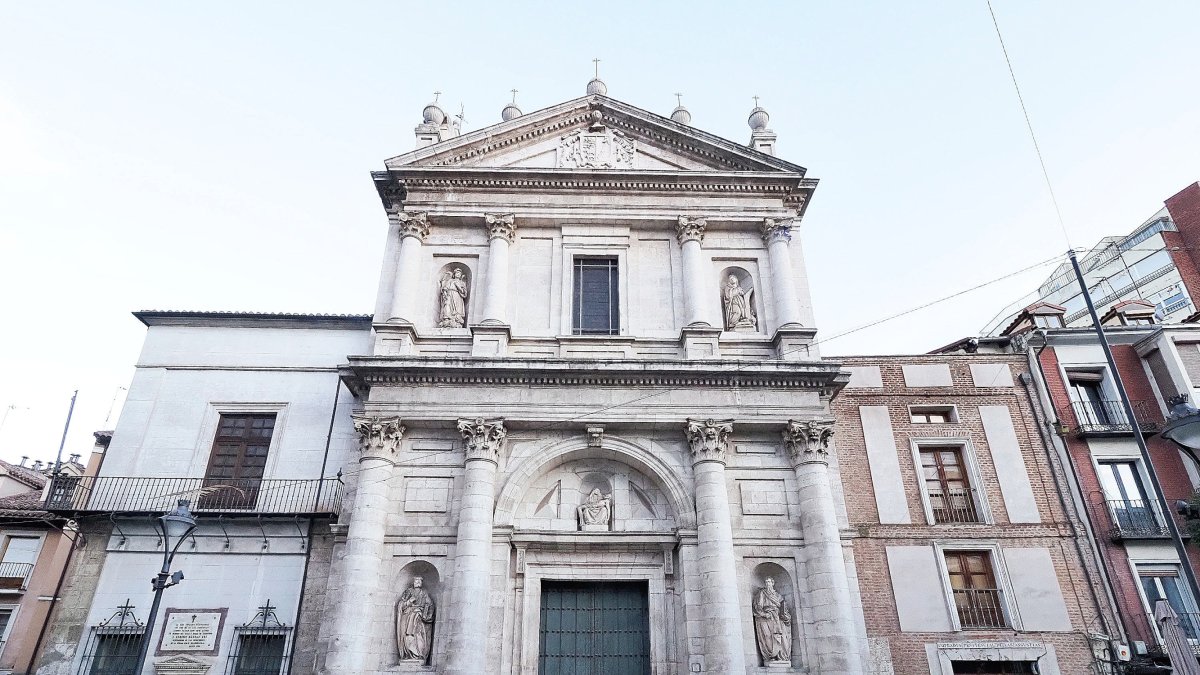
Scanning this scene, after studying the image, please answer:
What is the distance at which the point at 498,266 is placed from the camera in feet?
63.0

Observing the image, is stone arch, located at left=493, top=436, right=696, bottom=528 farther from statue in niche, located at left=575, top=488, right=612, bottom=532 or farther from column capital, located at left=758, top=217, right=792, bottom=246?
column capital, located at left=758, top=217, right=792, bottom=246

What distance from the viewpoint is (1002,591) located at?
1658cm

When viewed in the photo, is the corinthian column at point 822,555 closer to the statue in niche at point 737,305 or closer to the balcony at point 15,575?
the statue in niche at point 737,305

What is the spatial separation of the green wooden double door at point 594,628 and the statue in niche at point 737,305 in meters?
6.73

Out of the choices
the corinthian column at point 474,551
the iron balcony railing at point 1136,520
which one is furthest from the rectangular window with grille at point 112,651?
the iron balcony railing at point 1136,520

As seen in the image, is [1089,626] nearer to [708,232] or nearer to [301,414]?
[708,232]

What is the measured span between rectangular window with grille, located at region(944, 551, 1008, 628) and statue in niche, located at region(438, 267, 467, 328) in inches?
493

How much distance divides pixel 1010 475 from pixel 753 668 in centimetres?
793

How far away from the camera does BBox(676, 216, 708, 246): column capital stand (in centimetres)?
Answer: 1980

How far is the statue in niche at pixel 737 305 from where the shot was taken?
19.1 metres

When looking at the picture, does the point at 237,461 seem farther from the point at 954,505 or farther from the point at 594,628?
the point at 954,505

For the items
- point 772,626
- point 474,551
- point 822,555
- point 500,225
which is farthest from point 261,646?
point 822,555

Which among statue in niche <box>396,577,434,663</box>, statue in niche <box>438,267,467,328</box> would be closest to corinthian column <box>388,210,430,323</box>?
statue in niche <box>438,267,467,328</box>

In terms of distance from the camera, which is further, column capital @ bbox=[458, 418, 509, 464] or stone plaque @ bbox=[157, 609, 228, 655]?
column capital @ bbox=[458, 418, 509, 464]
